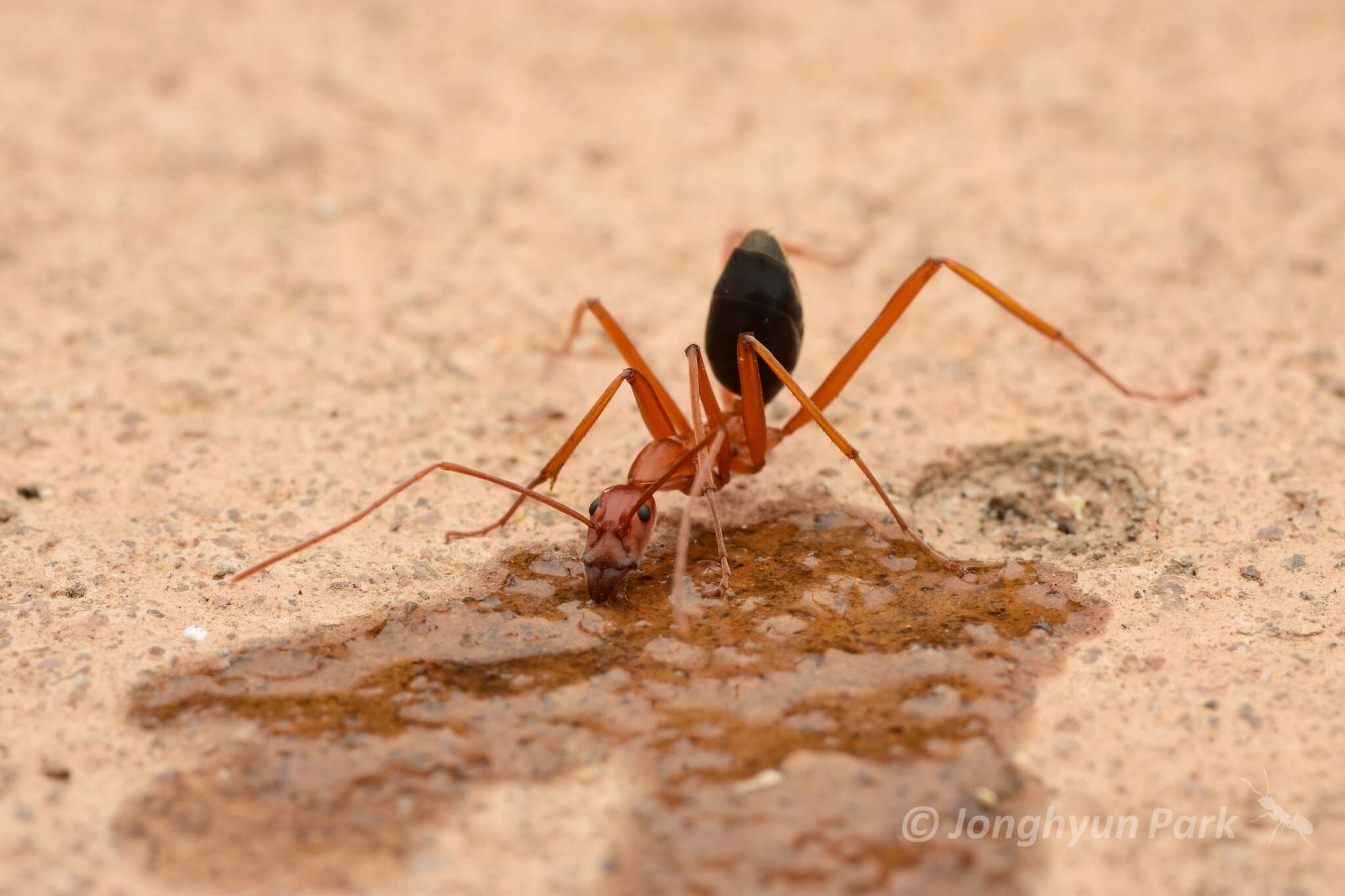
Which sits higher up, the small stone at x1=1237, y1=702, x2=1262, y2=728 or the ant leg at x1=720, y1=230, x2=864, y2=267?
the ant leg at x1=720, y1=230, x2=864, y2=267

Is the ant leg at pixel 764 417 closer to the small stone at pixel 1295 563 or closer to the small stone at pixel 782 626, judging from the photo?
the small stone at pixel 782 626

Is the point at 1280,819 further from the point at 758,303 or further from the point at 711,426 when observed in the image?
the point at 758,303

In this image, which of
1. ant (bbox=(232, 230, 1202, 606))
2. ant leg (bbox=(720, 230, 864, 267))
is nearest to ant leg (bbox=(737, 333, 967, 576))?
ant (bbox=(232, 230, 1202, 606))

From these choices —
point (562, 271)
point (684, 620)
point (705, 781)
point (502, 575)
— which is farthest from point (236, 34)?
point (705, 781)

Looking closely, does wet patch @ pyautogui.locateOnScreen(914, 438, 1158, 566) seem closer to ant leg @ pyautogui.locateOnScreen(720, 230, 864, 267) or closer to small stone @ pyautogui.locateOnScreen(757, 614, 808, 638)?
small stone @ pyautogui.locateOnScreen(757, 614, 808, 638)

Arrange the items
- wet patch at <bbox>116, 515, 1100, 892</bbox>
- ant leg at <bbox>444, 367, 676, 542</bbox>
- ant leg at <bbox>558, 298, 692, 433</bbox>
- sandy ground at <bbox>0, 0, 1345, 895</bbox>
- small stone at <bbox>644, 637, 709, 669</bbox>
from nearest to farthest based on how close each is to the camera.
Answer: wet patch at <bbox>116, 515, 1100, 892</bbox>, sandy ground at <bbox>0, 0, 1345, 895</bbox>, small stone at <bbox>644, 637, 709, 669</bbox>, ant leg at <bbox>444, 367, 676, 542</bbox>, ant leg at <bbox>558, 298, 692, 433</bbox>

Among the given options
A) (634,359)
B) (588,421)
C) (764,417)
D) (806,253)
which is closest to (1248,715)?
(764,417)
